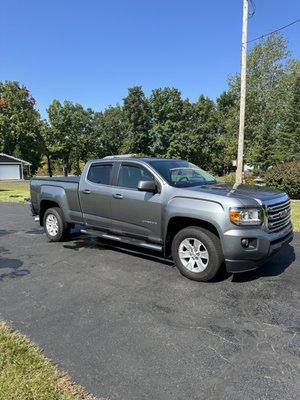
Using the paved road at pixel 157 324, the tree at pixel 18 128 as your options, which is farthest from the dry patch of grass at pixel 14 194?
the tree at pixel 18 128

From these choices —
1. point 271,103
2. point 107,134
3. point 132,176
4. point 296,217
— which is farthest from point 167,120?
point 132,176

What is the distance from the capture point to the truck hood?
17.6 ft

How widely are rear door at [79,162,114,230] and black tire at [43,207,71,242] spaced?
2.72 ft

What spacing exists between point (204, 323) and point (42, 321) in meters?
1.83

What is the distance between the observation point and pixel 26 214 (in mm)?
13031

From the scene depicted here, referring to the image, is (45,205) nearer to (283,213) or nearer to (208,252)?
(208,252)

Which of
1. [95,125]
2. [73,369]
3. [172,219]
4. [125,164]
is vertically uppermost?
[95,125]

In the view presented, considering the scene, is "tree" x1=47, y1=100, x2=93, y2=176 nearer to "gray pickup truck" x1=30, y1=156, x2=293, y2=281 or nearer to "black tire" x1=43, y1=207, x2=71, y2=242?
"black tire" x1=43, y1=207, x2=71, y2=242

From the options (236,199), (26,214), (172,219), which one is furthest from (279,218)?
(26,214)

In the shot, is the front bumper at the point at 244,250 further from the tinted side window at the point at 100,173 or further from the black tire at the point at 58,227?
the black tire at the point at 58,227

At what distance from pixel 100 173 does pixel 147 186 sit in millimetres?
1605

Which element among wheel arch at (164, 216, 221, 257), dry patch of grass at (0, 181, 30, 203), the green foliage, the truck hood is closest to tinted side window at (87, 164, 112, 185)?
wheel arch at (164, 216, 221, 257)

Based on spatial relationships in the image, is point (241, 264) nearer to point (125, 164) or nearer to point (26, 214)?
point (125, 164)

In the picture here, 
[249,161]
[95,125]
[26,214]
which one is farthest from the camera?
[95,125]
